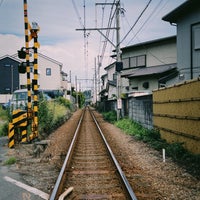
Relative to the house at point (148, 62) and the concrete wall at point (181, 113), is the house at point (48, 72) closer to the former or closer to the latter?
the house at point (148, 62)

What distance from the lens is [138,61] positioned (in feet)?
98.2

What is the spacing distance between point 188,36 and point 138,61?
14.0 metres

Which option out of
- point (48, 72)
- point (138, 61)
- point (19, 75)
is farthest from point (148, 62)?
point (19, 75)

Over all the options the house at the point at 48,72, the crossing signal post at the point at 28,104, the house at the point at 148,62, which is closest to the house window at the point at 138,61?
the house at the point at 148,62

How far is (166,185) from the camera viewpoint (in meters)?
5.66

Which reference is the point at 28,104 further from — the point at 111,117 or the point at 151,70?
the point at 151,70

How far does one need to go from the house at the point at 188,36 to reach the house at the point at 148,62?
760 centimetres

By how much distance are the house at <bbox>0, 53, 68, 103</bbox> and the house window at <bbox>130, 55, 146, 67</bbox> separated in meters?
17.8

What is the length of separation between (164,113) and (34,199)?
720 cm

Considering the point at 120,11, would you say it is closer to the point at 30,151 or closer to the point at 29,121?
the point at 29,121

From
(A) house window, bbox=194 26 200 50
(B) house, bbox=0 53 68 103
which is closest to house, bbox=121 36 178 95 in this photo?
(A) house window, bbox=194 26 200 50

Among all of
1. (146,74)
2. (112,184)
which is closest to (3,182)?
(112,184)

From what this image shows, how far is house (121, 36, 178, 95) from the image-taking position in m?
26.0

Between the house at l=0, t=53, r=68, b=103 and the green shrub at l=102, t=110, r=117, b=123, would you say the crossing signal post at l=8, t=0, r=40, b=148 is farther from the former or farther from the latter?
the house at l=0, t=53, r=68, b=103
